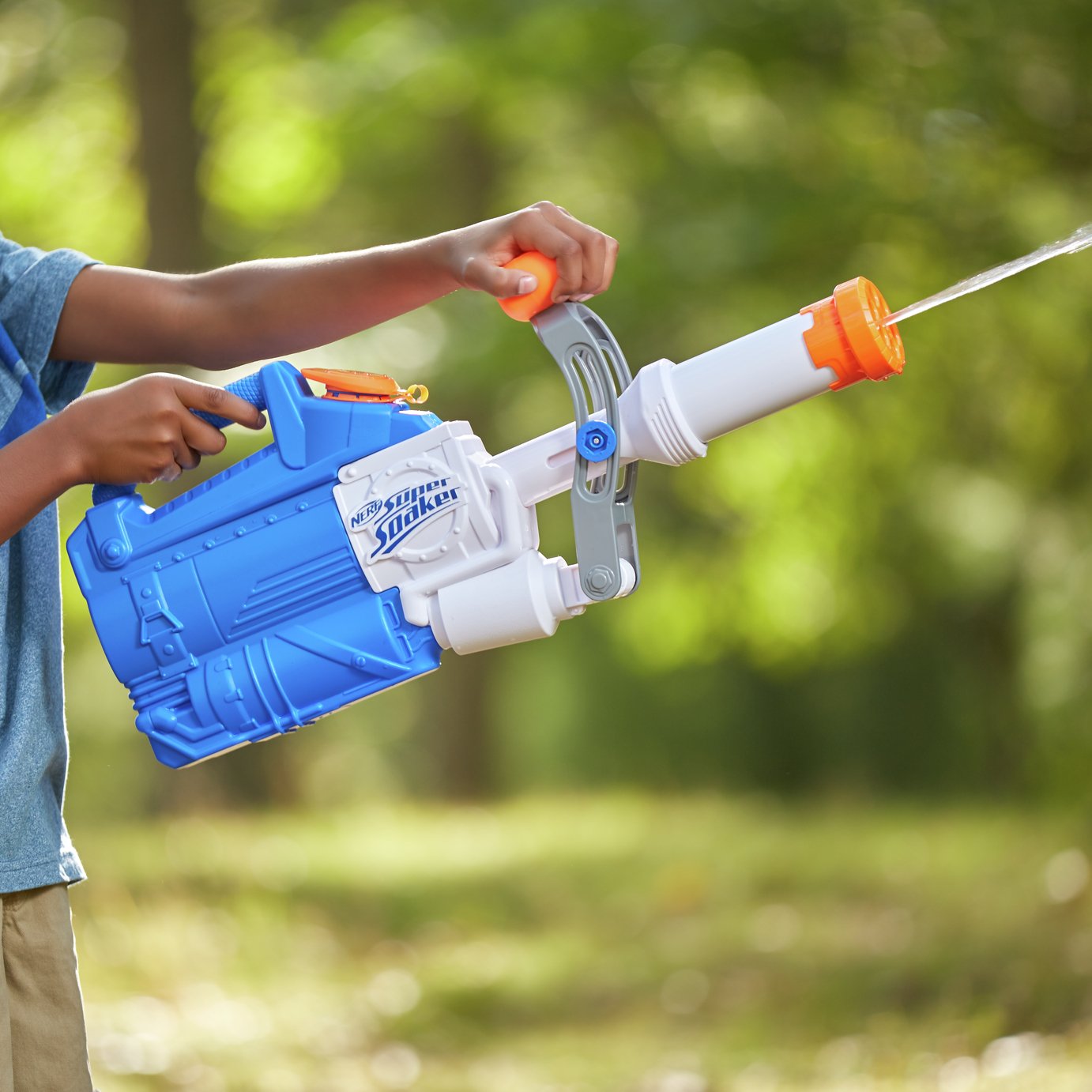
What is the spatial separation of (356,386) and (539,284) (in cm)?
24

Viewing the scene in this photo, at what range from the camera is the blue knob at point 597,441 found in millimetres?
1379

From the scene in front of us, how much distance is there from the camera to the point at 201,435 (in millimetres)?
1390

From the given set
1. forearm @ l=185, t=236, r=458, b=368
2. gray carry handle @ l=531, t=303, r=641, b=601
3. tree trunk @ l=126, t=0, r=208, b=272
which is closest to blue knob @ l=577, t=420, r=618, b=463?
gray carry handle @ l=531, t=303, r=641, b=601

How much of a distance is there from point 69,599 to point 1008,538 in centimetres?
540

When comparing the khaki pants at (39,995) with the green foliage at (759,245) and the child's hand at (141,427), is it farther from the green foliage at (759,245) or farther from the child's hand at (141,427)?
the green foliage at (759,245)

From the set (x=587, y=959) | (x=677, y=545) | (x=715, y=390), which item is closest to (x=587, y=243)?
(x=715, y=390)

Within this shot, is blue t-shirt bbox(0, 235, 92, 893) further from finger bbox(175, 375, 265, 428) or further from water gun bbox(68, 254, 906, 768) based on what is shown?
finger bbox(175, 375, 265, 428)

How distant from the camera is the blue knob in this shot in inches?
54.3

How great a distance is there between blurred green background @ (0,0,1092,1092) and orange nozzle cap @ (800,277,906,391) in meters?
2.32

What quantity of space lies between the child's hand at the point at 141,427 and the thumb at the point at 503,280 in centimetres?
28

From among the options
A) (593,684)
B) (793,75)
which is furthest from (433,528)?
(593,684)

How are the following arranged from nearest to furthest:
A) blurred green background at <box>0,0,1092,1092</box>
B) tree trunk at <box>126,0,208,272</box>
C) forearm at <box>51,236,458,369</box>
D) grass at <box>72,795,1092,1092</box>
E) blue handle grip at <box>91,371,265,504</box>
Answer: blue handle grip at <box>91,371,265,504</box> → forearm at <box>51,236,458,369</box> → grass at <box>72,795,1092,1092</box> → blurred green background at <box>0,0,1092,1092</box> → tree trunk at <box>126,0,208,272</box>

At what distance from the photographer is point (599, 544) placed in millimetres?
1382

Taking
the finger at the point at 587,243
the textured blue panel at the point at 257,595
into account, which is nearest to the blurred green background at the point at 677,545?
the textured blue panel at the point at 257,595
